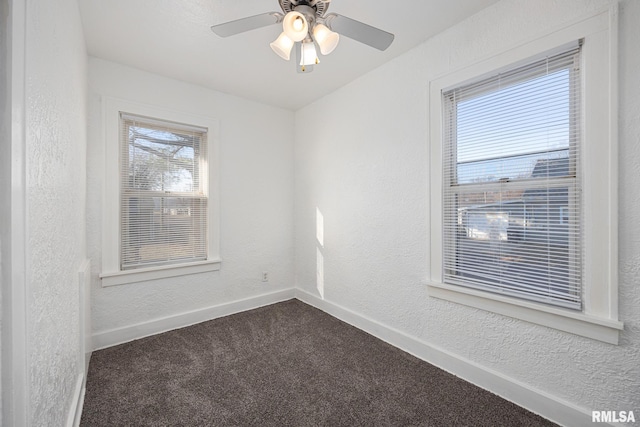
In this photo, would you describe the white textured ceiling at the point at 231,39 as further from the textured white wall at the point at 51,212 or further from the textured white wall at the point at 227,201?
the textured white wall at the point at 51,212

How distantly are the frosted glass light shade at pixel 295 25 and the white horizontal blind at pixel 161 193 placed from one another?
1897 millimetres

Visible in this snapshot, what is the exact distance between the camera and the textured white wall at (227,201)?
2.43 m

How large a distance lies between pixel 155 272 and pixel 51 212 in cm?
180

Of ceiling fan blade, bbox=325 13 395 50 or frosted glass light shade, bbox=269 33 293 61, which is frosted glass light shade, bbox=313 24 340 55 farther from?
frosted glass light shade, bbox=269 33 293 61

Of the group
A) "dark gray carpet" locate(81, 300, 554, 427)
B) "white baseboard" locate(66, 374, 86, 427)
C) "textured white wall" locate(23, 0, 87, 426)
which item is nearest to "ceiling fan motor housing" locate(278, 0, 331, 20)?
"textured white wall" locate(23, 0, 87, 426)

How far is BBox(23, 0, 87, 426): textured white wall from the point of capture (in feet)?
2.84

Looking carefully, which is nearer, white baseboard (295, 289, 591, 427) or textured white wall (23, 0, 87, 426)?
textured white wall (23, 0, 87, 426)

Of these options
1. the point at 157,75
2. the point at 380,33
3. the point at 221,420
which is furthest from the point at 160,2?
the point at 221,420

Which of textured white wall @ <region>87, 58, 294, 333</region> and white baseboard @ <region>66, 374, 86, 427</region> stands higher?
textured white wall @ <region>87, 58, 294, 333</region>

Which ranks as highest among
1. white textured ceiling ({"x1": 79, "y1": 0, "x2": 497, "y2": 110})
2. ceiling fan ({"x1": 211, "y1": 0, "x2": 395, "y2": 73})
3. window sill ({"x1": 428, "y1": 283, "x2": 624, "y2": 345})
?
white textured ceiling ({"x1": 79, "y1": 0, "x2": 497, "y2": 110})

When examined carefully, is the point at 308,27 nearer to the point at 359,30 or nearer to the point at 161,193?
the point at 359,30

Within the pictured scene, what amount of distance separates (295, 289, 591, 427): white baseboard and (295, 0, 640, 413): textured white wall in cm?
4

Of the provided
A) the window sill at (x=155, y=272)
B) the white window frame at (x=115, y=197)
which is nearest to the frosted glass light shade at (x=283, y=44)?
the white window frame at (x=115, y=197)

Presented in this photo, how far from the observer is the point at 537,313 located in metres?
1.65
